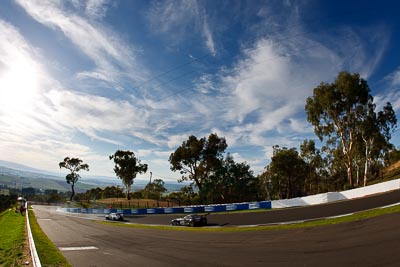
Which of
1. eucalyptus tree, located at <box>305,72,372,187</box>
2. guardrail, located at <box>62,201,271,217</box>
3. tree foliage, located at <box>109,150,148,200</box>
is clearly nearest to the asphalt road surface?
guardrail, located at <box>62,201,271,217</box>

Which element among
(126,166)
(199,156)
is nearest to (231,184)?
(199,156)

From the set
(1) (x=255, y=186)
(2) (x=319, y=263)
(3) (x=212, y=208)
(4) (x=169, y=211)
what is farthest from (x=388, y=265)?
(1) (x=255, y=186)

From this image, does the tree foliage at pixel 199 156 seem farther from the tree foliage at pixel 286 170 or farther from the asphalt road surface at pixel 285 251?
the asphalt road surface at pixel 285 251

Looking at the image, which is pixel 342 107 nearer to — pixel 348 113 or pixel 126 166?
pixel 348 113

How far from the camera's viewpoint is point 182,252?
15.1 meters

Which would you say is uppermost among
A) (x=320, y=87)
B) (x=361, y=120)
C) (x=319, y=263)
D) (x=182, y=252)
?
(x=320, y=87)

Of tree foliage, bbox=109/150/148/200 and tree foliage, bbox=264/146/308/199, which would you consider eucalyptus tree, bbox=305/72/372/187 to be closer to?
tree foliage, bbox=264/146/308/199

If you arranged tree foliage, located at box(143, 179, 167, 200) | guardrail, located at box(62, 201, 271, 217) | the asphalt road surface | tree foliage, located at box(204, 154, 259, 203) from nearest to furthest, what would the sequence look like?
the asphalt road surface
guardrail, located at box(62, 201, 271, 217)
tree foliage, located at box(204, 154, 259, 203)
tree foliage, located at box(143, 179, 167, 200)

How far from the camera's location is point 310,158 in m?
75.9

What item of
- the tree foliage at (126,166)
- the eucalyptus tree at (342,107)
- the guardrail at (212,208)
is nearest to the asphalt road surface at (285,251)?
the guardrail at (212,208)

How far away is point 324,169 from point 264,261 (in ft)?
270

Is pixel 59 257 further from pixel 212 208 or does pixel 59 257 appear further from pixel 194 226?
pixel 212 208

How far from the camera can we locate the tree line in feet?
169

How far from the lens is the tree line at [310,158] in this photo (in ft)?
169
